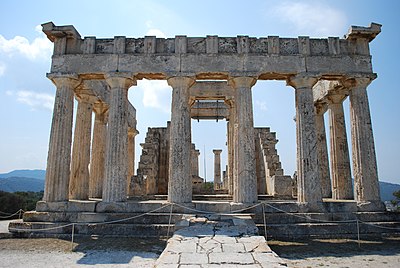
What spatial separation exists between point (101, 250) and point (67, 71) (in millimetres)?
8808

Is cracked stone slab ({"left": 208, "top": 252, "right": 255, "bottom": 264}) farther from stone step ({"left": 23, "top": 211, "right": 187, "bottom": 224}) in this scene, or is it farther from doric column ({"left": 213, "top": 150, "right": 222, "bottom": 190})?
doric column ({"left": 213, "top": 150, "right": 222, "bottom": 190})

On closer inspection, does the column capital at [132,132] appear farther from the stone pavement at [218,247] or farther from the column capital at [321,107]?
the stone pavement at [218,247]

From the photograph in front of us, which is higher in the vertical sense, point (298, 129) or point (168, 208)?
point (298, 129)

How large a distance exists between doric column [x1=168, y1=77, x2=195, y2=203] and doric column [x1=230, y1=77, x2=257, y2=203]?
2.19m

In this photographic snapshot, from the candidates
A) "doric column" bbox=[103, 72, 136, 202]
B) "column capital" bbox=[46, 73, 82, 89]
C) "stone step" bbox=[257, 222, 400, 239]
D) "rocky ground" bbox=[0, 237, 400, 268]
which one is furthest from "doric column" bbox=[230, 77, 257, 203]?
"column capital" bbox=[46, 73, 82, 89]

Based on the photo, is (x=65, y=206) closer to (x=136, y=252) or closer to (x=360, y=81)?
(x=136, y=252)

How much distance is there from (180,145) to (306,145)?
5730mm

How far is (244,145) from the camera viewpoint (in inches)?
545

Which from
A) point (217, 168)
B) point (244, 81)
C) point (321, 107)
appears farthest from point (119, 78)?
point (217, 168)

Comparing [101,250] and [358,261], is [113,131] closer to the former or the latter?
[101,250]

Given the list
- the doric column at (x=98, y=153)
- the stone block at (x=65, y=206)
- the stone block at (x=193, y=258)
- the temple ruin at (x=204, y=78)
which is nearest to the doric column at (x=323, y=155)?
the temple ruin at (x=204, y=78)

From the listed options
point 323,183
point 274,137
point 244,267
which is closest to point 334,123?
point 323,183

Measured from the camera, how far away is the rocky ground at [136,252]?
8.70m

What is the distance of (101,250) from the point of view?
10.1m
